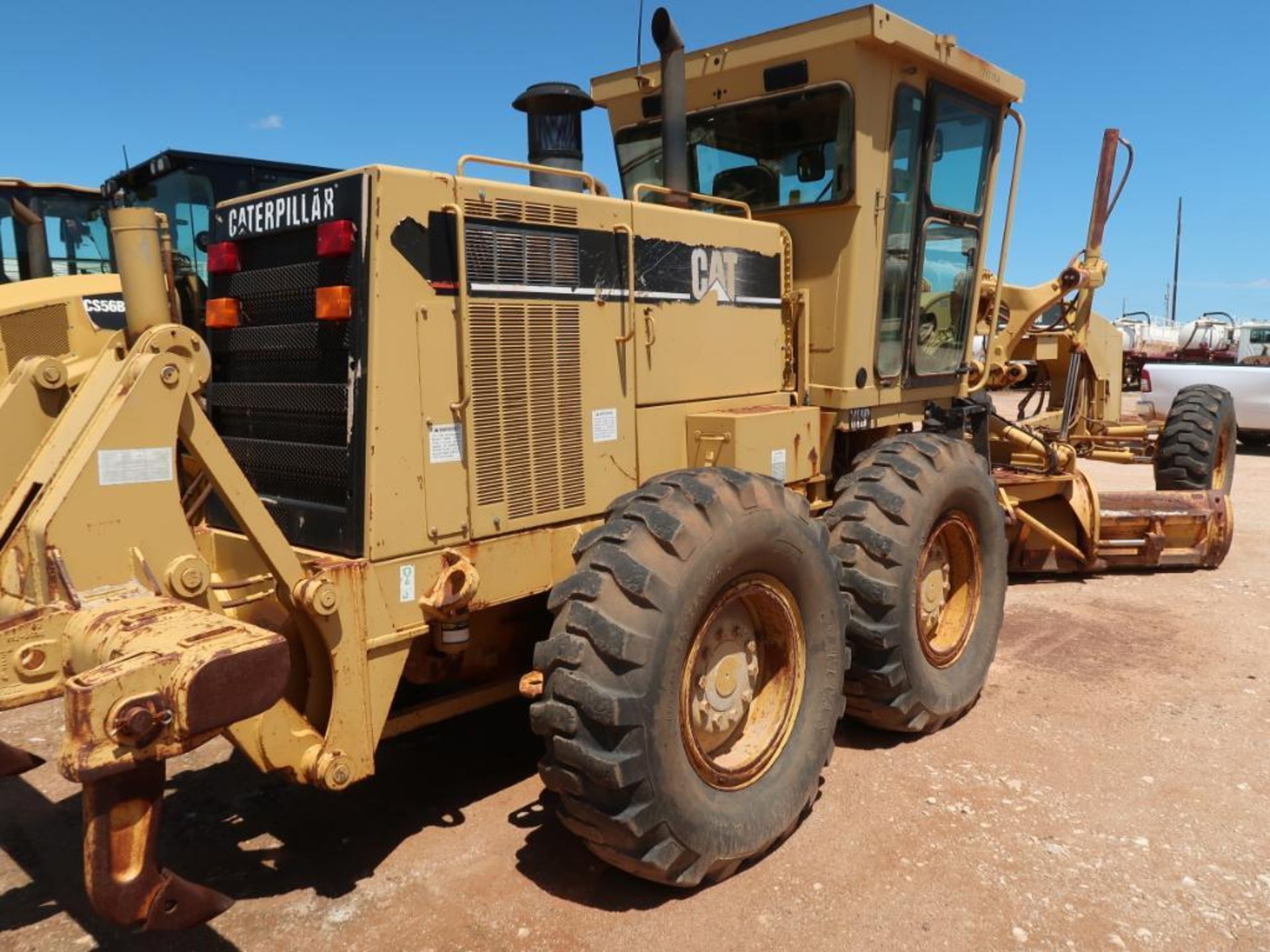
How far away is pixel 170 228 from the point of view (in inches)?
283

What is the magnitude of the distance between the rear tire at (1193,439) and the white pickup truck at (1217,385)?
4.44 meters

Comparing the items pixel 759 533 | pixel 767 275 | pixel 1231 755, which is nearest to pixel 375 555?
pixel 759 533

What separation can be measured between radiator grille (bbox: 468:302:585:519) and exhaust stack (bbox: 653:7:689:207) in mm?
1115

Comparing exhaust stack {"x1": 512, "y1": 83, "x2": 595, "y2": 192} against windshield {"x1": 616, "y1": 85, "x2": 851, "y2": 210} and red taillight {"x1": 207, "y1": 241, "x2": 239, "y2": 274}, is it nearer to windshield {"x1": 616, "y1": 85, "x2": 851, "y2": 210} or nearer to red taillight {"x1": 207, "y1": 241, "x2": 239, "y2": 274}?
windshield {"x1": 616, "y1": 85, "x2": 851, "y2": 210}

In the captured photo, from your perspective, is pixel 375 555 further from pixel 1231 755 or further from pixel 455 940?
pixel 1231 755

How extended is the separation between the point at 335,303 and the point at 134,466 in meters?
0.76

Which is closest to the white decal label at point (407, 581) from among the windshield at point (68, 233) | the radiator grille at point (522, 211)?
the radiator grille at point (522, 211)

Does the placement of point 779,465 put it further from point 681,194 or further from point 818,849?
point 818,849

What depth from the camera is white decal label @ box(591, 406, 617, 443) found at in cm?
368

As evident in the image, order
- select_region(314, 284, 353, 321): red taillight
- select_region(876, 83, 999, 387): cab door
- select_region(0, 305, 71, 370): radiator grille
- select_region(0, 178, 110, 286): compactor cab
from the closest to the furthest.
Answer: select_region(314, 284, 353, 321): red taillight
select_region(876, 83, 999, 387): cab door
select_region(0, 305, 71, 370): radiator grille
select_region(0, 178, 110, 286): compactor cab

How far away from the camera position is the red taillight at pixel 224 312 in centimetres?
359

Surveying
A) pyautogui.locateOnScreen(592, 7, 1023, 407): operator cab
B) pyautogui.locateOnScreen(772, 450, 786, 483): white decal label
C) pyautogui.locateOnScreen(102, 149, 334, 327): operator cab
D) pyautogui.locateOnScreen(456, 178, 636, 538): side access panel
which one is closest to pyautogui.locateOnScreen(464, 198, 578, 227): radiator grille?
pyautogui.locateOnScreen(456, 178, 636, 538): side access panel

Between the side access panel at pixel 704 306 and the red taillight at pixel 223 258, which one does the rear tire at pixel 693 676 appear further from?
the red taillight at pixel 223 258

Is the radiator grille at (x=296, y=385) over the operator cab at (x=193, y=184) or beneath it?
beneath
